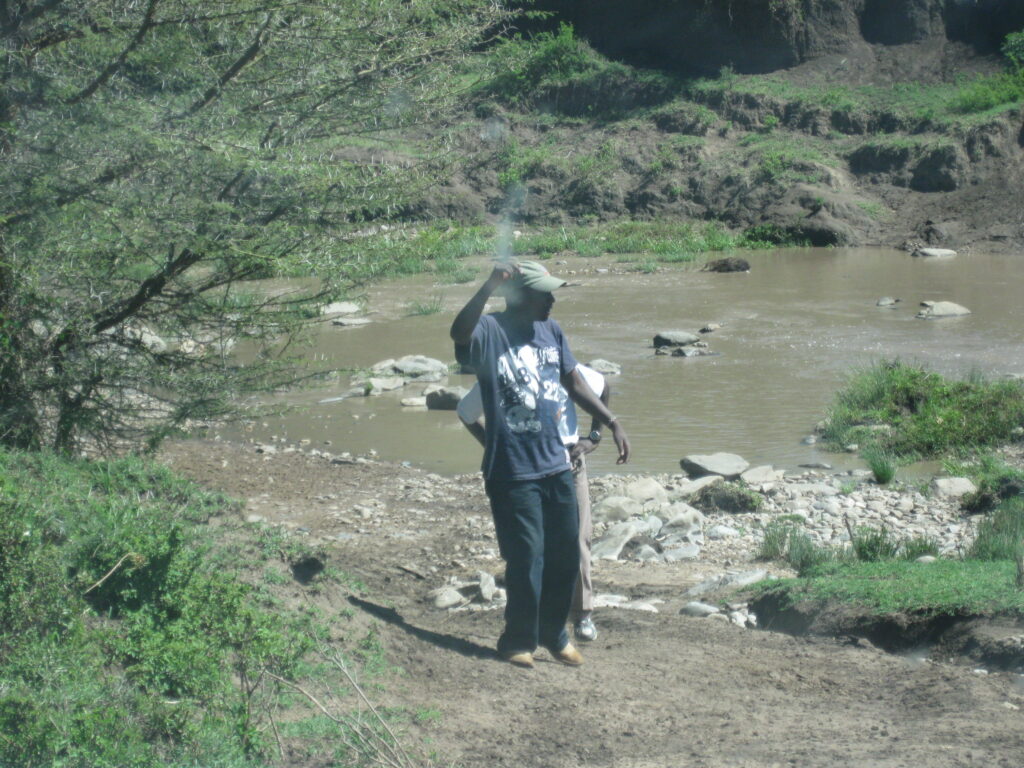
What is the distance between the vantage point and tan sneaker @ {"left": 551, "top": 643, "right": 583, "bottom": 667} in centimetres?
479

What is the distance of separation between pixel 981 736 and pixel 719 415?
30.2ft

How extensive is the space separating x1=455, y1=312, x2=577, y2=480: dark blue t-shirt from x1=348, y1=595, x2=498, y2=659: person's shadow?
31.5 inches

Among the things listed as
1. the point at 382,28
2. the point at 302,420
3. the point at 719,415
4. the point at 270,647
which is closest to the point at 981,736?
the point at 270,647

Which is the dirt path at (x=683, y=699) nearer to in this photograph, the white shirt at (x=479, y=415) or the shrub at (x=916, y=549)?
the white shirt at (x=479, y=415)

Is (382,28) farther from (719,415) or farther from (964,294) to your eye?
(964,294)

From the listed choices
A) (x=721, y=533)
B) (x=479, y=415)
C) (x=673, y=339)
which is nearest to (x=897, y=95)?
(x=673, y=339)

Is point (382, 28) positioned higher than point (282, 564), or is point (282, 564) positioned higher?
point (382, 28)

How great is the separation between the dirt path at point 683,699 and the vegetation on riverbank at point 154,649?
13.8 inches

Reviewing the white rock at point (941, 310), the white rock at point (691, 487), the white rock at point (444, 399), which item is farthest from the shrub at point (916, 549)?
the white rock at point (941, 310)

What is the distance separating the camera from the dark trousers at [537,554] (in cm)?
464

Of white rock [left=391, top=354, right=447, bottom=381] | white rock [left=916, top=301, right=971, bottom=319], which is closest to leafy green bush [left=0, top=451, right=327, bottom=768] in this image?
white rock [left=391, top=354, right=447, bottom=381]

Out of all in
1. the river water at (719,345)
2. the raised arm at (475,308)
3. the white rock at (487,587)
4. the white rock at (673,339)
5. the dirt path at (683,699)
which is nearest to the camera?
the dirt path at (683,699)

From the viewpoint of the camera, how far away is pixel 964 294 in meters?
20.9

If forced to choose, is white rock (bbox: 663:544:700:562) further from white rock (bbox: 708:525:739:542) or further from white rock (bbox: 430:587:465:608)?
white rock (bbox: 430:587:465:608)
